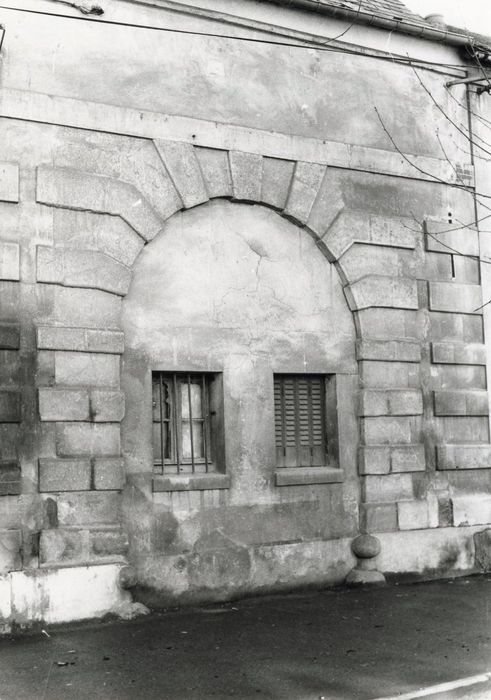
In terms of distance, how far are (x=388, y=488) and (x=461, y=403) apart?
1633 millimetres

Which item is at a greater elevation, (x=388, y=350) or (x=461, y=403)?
(x=388, y=350)

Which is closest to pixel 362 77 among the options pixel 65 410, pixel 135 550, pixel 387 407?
pixel 387 407

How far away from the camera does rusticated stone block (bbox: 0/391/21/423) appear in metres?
8.80

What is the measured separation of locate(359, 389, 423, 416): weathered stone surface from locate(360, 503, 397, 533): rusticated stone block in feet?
3.79

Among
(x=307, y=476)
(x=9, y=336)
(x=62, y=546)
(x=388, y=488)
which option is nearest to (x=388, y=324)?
(x=388, y=488)

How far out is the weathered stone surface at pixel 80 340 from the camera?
9.09 meters

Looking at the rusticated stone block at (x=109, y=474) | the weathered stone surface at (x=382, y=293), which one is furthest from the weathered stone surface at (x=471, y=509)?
the rusticated stone block at (x=109, y=474)

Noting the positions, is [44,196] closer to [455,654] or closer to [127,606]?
[127,606]

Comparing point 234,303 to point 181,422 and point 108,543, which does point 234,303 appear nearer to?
point 181,422

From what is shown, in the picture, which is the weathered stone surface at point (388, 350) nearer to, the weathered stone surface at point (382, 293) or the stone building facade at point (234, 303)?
the stone building facade at point (234, 303)

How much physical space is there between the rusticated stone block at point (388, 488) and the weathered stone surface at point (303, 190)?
3372mm

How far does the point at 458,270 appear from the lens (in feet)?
39.0

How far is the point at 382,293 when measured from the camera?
11.2 meters

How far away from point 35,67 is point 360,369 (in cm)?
526
